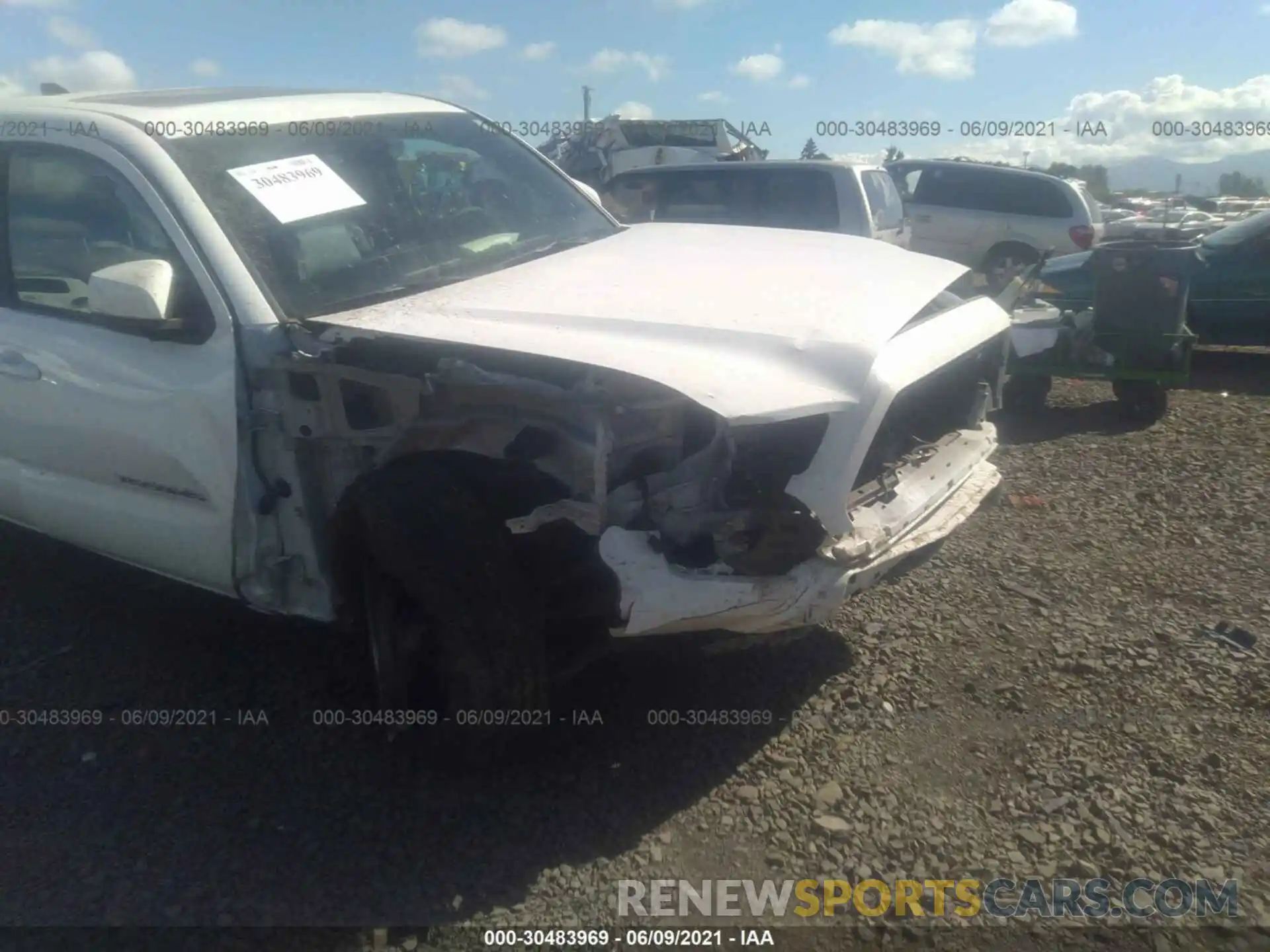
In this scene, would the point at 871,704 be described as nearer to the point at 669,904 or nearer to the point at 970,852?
the point at 970,852

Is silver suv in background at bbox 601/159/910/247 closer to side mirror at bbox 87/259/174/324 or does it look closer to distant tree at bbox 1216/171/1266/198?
side mirror at bbox 87/259/174/324

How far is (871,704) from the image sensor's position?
3164mm

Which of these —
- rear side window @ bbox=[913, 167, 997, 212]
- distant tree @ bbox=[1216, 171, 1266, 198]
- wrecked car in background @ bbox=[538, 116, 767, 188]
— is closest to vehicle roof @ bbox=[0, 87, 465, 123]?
rear side window @ bbox=[913, 167, 997, 212]

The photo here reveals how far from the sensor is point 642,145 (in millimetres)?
16688

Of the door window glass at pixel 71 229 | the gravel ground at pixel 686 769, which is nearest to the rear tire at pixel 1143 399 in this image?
the gravel ground at pixel 686 769

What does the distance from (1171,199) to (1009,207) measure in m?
9.97

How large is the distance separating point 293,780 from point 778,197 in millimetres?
7370

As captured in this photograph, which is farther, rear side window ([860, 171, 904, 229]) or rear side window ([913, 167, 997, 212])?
rear side window ([913, 167, 997, 212])

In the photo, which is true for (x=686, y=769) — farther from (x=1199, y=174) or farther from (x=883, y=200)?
(x=1199, y=174)

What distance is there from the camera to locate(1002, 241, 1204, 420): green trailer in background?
637cm

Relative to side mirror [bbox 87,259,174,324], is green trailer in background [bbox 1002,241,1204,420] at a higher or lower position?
lower

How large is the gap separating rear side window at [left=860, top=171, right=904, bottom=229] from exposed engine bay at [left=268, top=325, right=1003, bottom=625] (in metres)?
6.39

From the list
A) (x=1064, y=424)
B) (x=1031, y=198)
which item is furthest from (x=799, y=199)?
(x=1031, y=198)

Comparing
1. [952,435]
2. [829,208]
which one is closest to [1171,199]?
[829,208]
